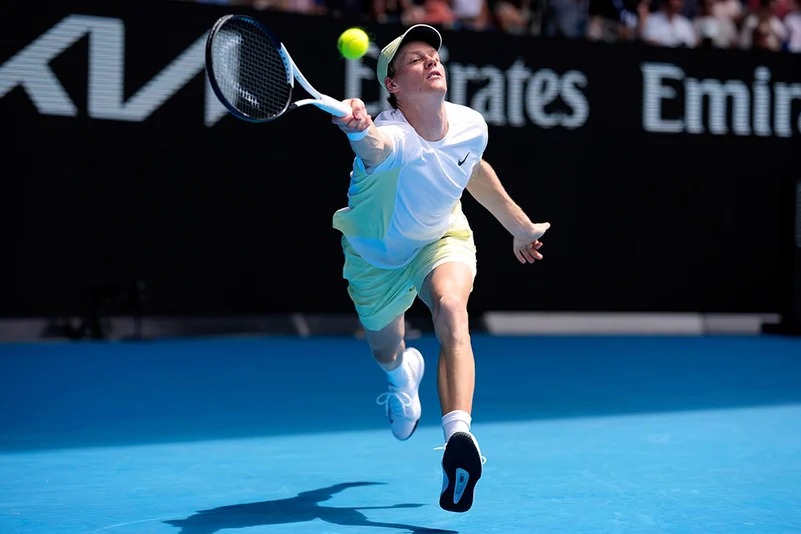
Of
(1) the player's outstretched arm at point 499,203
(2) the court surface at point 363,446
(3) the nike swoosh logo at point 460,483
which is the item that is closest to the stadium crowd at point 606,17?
(2) the court surface at point 363,446

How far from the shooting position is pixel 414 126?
3924 mm

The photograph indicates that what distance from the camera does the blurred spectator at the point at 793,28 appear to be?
443 inches

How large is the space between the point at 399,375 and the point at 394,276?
0.47 metres

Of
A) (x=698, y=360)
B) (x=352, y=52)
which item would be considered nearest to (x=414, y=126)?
(x=352, y=52)

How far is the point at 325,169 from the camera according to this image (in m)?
9.36

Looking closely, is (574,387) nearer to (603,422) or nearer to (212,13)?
(603,422)

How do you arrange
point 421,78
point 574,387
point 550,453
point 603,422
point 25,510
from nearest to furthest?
point 25,510 → point 421,78 → point 550,453 → point 603,422 → point 574,387

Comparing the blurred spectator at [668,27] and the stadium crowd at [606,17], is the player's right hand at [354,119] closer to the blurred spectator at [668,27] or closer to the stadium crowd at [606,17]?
the stadium crowd at [606,17]

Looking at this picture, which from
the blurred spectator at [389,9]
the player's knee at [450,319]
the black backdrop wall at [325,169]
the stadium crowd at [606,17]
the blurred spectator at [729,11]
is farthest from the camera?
the blurred spectator at [729,11]

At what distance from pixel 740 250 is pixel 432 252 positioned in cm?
715

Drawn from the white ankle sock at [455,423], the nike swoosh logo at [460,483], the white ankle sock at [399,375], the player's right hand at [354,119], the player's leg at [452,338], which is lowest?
the white ankle sock at [399,375]

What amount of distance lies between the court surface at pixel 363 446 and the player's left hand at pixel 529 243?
81 cm

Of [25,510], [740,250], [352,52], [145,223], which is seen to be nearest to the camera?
[25,510]

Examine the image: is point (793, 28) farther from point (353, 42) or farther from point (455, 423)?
point (455, 423)
